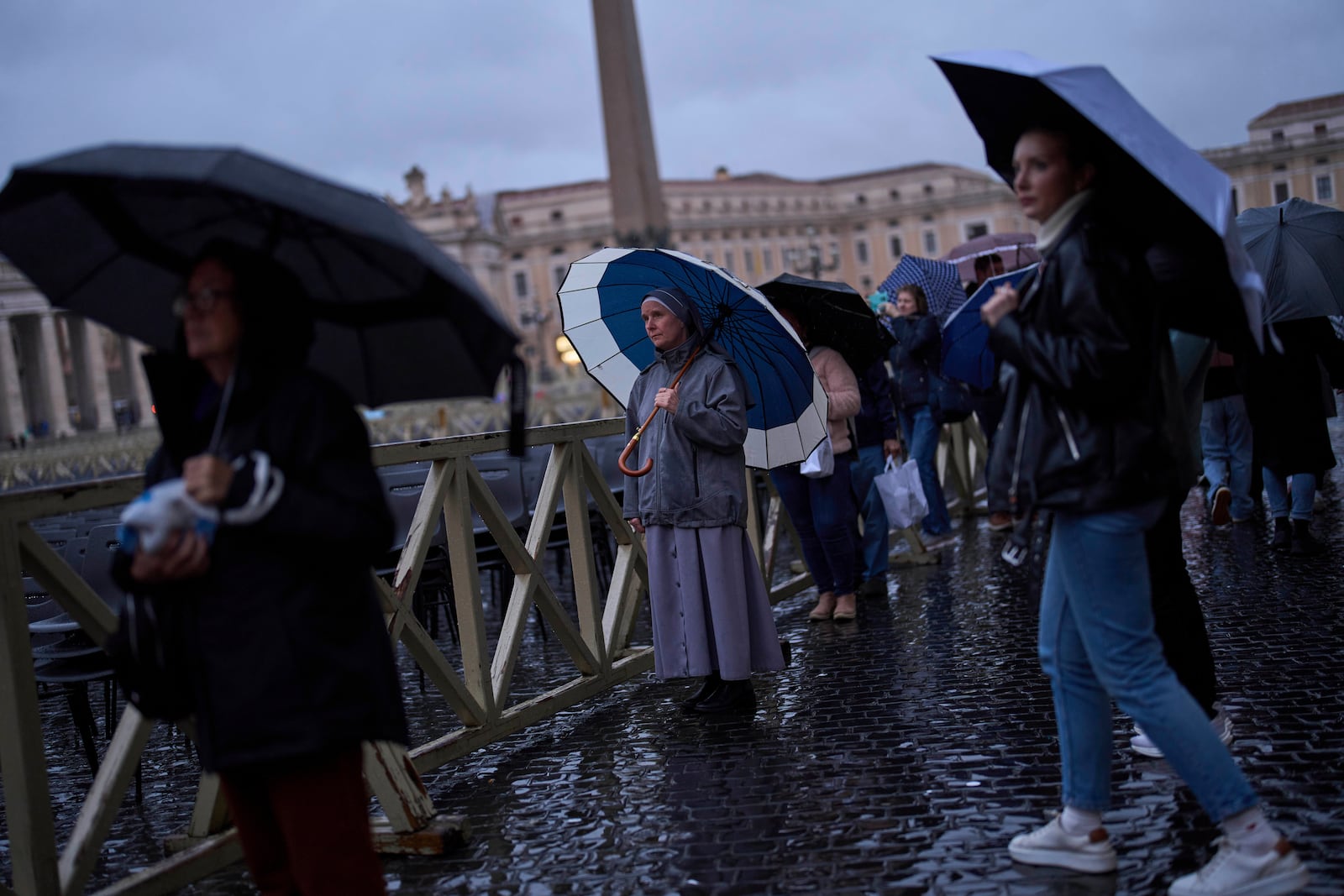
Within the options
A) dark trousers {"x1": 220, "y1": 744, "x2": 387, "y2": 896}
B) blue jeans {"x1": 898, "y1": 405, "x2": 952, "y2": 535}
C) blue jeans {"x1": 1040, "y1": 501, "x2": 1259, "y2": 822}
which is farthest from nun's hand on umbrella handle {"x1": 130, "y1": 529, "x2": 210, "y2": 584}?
blue jeans {"x1": 898, "y1": 405, "x2": 952, "y2": 535}

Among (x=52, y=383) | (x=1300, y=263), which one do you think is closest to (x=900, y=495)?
(x=1300, y=263)

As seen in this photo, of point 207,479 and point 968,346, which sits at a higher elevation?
point 968,346

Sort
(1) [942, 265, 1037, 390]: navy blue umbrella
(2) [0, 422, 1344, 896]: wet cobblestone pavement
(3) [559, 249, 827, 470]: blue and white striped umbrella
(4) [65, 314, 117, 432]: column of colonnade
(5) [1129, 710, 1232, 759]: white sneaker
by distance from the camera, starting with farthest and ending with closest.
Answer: (4) [65, 314, 117, 432]: column of colonnade, (1) [942, 265, 1037, 390]: navy blue umbrella, (3) [559, 249, 827, 470]: blue and white striped umbrella, (5) [1129, 710, 1232, 759]: white sneaker, (2) [0, 422, 1344, 896]: wet cobblestone pavement

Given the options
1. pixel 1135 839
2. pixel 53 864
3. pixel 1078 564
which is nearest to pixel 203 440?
pixel 53 864

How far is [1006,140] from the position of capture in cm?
337

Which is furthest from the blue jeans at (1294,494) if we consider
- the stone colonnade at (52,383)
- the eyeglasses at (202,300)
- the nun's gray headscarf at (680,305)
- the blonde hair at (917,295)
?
the stone colonnade at (52,383)

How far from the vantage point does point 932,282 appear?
988 centimetres

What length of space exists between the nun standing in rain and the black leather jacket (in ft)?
6.80

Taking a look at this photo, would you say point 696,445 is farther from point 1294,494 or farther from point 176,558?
point 1294,494

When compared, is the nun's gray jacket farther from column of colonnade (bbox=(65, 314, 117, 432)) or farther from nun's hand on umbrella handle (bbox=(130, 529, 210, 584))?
column of colonnade (bbox=(65, 314, 117, 432))

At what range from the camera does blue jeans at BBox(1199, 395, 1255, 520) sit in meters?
7.83

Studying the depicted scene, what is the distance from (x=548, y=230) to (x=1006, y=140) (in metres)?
107

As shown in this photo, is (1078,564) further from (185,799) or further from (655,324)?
(185,799)

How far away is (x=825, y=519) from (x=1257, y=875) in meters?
4.07
